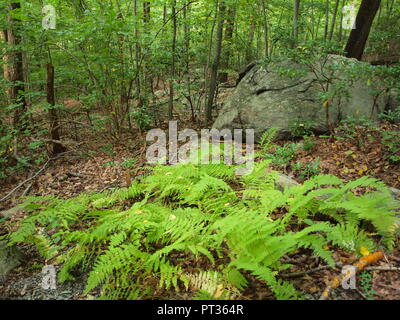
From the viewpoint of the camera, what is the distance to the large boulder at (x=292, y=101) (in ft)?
18.1

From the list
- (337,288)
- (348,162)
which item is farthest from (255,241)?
(348,162)

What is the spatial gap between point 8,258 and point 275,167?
3851 mm

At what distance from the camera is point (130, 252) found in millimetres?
2367

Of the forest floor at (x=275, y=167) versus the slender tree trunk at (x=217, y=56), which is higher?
the slender tree trunk at (x=217, y=56)

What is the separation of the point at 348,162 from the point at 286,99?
2.25 m

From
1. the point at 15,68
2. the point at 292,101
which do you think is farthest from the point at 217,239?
the point at 15,68

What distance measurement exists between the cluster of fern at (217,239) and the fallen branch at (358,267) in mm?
90

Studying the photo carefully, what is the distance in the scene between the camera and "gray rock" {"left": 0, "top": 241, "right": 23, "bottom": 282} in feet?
8.36

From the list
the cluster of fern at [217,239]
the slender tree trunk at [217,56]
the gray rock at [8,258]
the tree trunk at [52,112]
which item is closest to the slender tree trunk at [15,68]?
the tree trunk at [52,112]

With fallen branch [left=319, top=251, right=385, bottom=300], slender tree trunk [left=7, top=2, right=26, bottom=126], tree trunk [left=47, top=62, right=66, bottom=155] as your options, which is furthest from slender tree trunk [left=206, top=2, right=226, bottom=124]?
fallen branch [left=319, top=251, right=385, bottom=300]

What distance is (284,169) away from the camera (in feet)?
14.2

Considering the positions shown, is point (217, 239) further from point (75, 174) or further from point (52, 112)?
point (52, 112)

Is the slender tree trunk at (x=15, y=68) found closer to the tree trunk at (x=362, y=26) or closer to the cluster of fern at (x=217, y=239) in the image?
the cluster of fern at (x=217, y=239)

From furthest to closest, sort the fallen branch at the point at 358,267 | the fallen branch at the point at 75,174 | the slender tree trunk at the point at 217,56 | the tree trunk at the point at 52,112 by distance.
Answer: the slender tree trunk at the point at 217,56, the tree trunk at the point at 52,112, the fallen branch at the point at 75,174, the fallen branch at the point at 358,267
